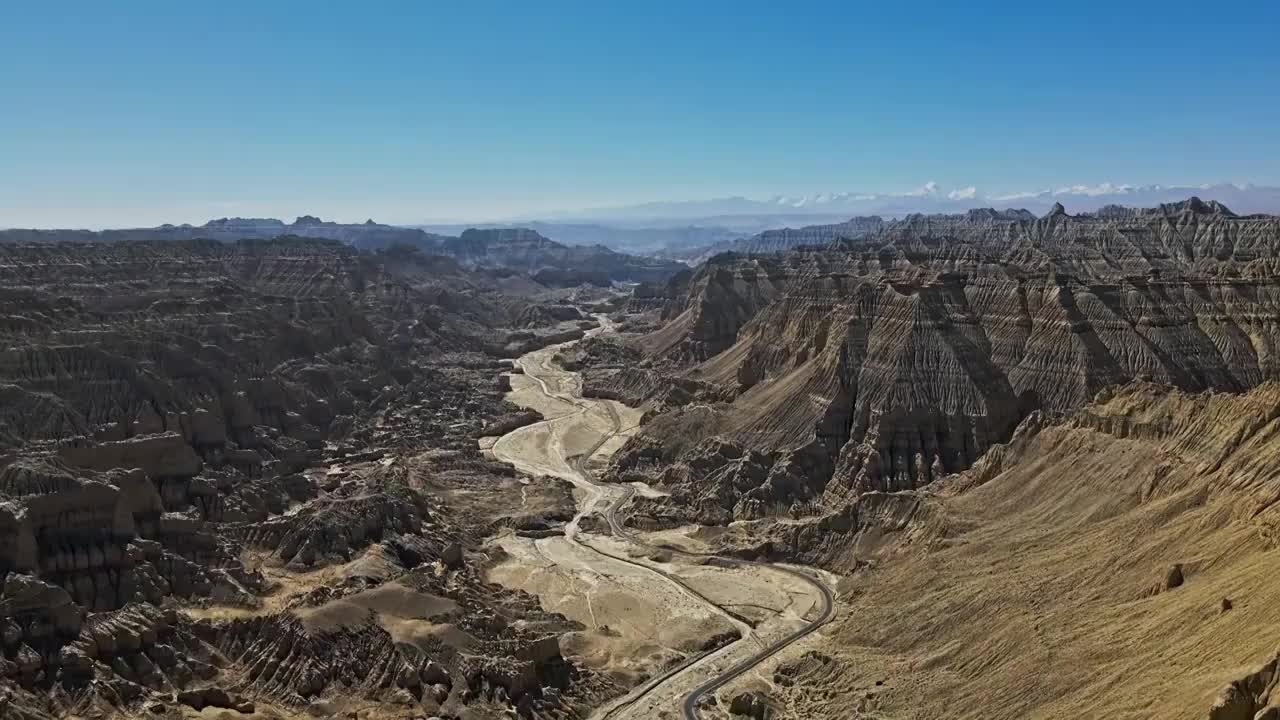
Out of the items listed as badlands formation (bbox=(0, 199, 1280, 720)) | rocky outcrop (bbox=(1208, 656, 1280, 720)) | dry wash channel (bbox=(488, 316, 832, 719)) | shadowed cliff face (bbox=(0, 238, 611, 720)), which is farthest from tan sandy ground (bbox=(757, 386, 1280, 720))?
shadowed cliff face (bbox=(0, 238, 611, 720))

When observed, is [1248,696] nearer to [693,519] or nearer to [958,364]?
[693,519]

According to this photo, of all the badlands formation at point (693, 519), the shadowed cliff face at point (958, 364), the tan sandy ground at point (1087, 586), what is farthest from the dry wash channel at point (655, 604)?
the shadowed cliff face at point (958, 364)

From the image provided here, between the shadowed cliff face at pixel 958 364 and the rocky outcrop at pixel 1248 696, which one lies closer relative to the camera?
the rocky outcrop at pixel 1248 696

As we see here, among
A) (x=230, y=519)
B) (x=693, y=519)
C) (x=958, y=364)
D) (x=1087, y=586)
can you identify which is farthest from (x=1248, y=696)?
(x=230, y=519)

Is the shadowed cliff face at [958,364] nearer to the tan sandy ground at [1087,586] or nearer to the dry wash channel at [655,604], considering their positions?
the dry wash channel at [655,604]

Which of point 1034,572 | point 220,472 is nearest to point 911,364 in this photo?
point 1034,572

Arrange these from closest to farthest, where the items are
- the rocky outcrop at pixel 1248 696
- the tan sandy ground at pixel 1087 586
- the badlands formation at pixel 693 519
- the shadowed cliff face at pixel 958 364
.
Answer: the rocky outcrop at pixel 1248 696 → the tan sandy ground at pixel 1087 586 → the badlands formation at pixel 693 519 → the shadowed cliff face at pixel 958 364
